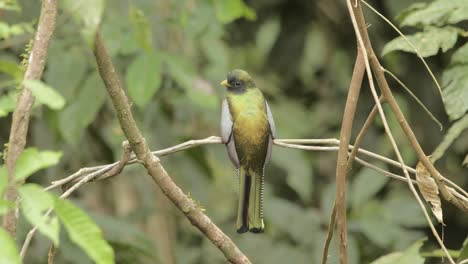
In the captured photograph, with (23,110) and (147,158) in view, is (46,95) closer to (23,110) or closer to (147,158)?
(23,110)

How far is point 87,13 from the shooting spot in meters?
0.91

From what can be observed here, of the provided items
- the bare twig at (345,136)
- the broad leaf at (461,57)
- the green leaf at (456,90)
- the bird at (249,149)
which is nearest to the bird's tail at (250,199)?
the bird at (249,149)

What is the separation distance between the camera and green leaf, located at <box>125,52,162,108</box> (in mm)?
2500

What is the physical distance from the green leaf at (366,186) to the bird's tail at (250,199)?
6.16 feet

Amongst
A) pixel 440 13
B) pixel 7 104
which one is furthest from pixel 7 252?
pixel 440 13

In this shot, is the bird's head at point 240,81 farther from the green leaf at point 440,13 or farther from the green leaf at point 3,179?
the green leaf at point 440,13

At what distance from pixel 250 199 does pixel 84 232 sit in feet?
1.20

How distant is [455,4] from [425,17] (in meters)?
0.06

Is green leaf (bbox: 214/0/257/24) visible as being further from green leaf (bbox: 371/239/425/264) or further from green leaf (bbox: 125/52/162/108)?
green leaf (bbox: 371/239/425/264)

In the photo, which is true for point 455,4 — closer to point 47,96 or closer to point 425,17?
point 425,17

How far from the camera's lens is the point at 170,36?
115 inches

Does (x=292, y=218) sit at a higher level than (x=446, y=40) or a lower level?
lower

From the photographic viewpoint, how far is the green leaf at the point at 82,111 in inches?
105

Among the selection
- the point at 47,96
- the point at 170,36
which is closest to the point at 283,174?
the point at 170,36
